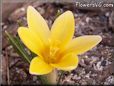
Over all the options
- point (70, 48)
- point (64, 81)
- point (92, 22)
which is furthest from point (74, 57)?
point (92, 22)

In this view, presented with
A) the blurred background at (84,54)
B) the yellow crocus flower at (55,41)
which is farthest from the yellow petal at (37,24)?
the blurred background at (84,54)

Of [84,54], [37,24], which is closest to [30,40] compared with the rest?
[37,24]

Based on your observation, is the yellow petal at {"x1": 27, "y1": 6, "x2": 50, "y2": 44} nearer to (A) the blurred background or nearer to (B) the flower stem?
(B) the flower stem

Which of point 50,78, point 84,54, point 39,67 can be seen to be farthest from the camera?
point 84,54

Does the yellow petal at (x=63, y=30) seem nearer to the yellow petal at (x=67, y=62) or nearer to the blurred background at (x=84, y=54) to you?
the yellow petal at (x=67, y=62)

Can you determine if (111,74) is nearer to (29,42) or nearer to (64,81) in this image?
(64,81)

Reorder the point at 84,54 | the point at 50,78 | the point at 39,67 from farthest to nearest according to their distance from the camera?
1. the point at 84,54
2. the point at 50,78
3. the point at 39,67

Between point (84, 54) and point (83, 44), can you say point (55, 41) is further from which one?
point (84, 54)

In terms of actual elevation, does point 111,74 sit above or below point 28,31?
below
